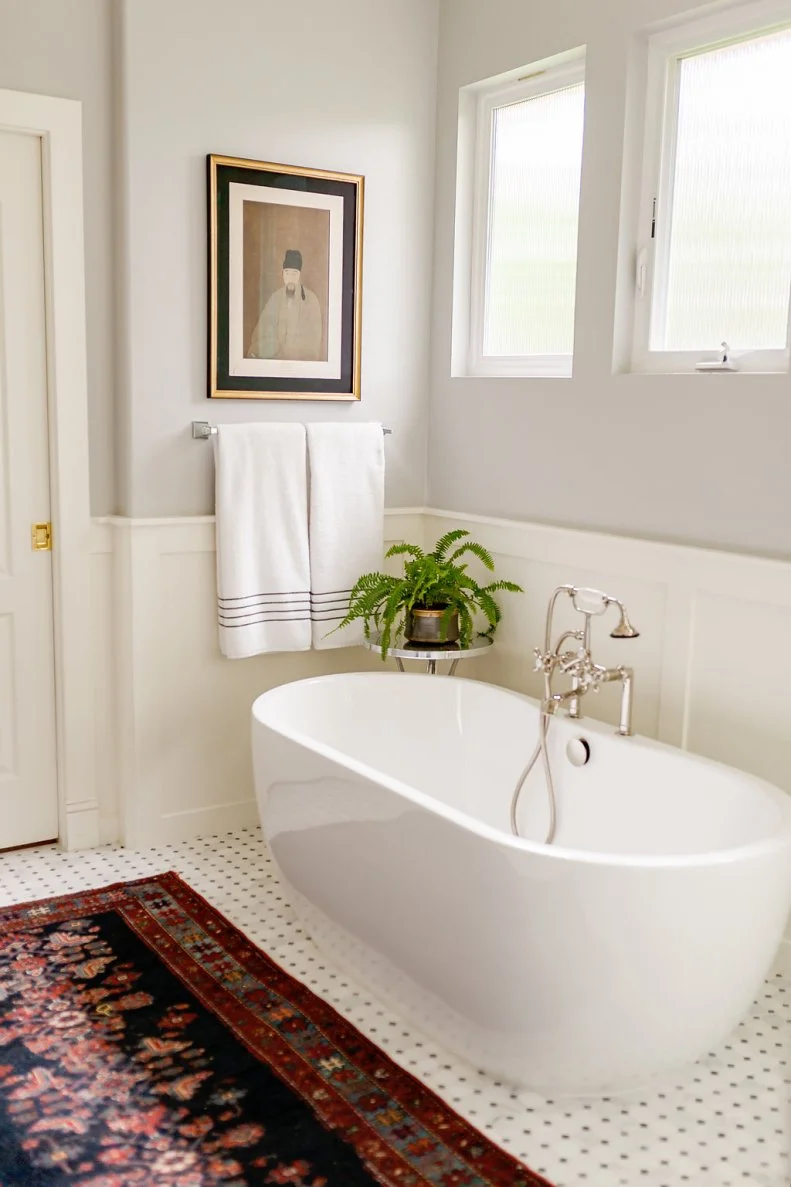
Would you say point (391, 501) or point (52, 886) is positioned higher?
point (391, 501)

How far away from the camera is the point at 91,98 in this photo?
300cm

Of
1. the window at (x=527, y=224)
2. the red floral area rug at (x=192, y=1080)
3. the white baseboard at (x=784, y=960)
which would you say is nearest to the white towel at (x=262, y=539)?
the window at (x=527, y=224)

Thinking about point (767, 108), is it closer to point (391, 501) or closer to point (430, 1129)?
point (391, 501)

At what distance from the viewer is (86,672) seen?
3232 millimetres

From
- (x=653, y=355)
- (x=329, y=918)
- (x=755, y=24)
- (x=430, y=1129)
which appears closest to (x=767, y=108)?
(x=755, y=24)

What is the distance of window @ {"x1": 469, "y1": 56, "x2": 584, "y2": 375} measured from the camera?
10.5 feet

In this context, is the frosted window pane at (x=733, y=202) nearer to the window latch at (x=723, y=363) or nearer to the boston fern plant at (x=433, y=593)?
the window latch at (x=723, y=363)

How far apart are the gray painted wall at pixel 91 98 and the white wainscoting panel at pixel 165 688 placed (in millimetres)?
212

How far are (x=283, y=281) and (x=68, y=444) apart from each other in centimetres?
80

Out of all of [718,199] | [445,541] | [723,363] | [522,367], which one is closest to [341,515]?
[445,541]

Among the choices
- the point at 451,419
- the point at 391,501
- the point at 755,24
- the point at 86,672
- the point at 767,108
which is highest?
the point at 755,24

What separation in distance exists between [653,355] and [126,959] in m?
1.99

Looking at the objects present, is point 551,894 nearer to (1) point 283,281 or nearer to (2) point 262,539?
(2) point 262,539

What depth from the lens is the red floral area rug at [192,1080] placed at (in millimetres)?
1915
